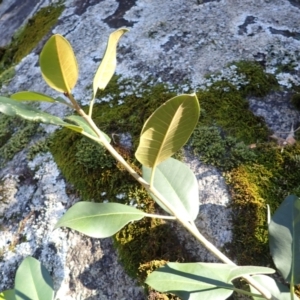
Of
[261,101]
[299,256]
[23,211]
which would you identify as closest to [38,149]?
[23,211]

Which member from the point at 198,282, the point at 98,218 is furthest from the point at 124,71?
the point at 198,282

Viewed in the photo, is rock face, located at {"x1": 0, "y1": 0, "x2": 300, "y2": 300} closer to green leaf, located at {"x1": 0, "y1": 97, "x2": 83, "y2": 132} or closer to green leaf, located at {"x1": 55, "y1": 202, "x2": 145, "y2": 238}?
green leaf, located at {"x1": 55, "y1": 202, "x2": 145, "y2": 238}

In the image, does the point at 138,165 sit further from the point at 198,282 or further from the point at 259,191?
the point at 198,282

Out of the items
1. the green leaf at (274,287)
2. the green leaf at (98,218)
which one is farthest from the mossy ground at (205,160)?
the green leaf at (98,218)

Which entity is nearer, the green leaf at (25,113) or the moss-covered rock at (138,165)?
the green leaf at (25,113)

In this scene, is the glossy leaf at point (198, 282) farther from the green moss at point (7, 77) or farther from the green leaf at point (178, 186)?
the green moss at point (7, 77)

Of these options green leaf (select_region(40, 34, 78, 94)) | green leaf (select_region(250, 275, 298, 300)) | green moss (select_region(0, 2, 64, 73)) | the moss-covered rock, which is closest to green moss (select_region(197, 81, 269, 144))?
the moss-covered rock

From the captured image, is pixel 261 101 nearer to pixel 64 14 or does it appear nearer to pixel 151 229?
pixel 151 229
